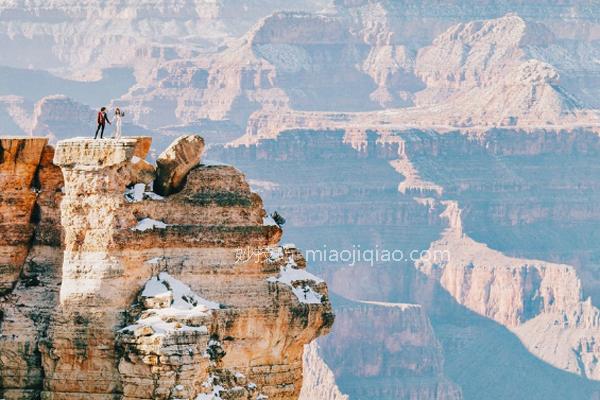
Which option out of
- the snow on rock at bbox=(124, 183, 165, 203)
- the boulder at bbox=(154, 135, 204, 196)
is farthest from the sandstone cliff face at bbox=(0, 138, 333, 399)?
the boulder at bbox=(154, 135, 204, 196)

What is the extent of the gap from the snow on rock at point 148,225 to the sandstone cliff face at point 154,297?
0.06 ft

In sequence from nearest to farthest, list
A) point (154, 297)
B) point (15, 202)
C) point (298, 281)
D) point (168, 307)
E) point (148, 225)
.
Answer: point (168, 307) → point (154, 297) → point (148, 225) → point (298, 281) → point (15, 202)

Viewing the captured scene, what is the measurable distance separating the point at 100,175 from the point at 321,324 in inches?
124

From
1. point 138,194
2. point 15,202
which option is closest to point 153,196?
point 138,194

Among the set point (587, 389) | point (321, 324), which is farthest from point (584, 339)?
point (321, 324)

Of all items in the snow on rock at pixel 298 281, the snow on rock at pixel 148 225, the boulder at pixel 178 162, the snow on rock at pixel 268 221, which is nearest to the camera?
the snow on rock at pixel 148 225

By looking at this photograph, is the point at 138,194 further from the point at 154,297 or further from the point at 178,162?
the point at 154,297

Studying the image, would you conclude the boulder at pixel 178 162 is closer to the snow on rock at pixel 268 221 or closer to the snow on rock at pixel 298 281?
the snow on rock at pixel 268 221

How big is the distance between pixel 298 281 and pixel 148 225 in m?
1.95

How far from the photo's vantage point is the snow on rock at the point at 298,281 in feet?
99.6

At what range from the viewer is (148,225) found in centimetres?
2956

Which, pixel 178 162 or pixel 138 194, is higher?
pixel 178 162

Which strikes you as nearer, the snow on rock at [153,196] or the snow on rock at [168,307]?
the snow on rock at [168,307]

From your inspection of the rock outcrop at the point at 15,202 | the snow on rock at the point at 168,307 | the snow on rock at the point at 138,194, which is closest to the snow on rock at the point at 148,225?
the snow on rock at the point at 138,194
